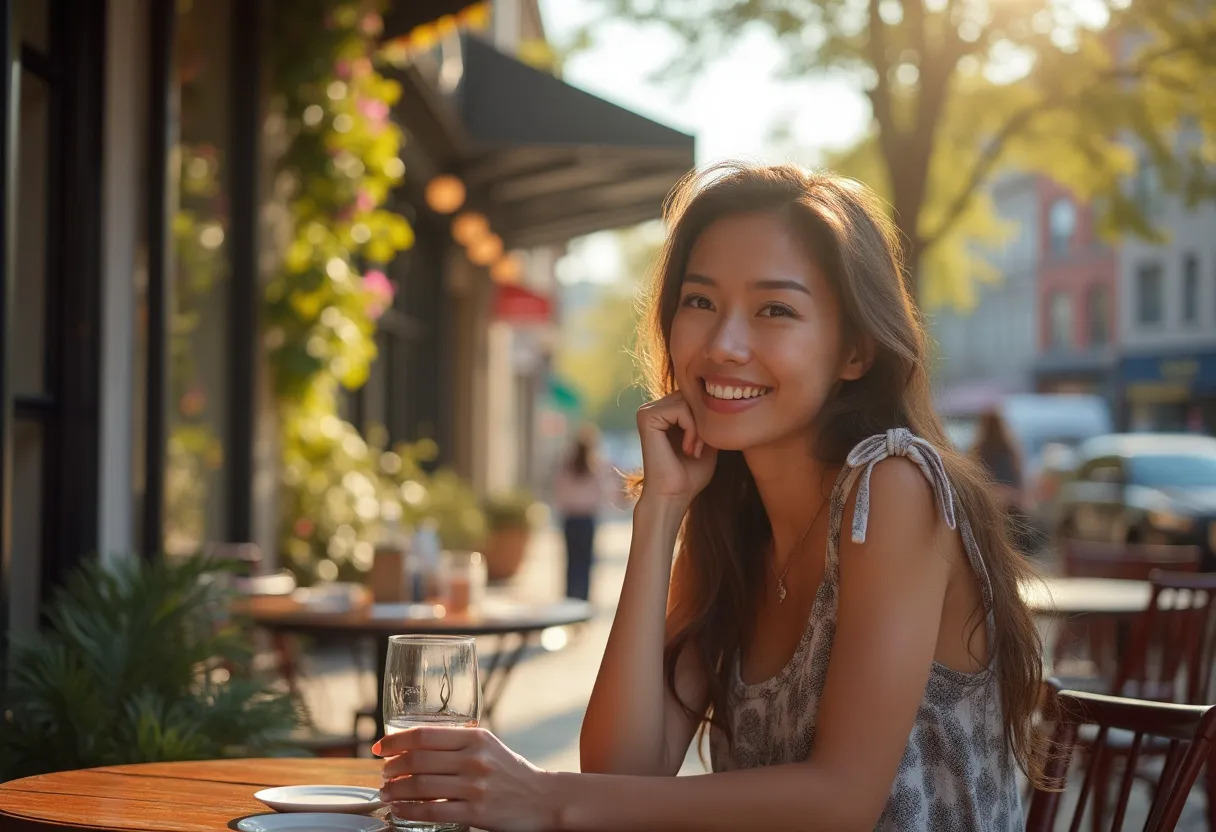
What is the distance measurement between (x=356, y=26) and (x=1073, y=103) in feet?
22.6

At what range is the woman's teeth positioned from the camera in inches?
94.6

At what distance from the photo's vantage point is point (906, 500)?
85.3 inches

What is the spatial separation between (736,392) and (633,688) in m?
0.50

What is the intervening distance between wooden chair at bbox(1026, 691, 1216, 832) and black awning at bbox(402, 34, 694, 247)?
29.0ft

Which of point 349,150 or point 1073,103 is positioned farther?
point 1073,103

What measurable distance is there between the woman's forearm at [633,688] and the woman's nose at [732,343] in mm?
351

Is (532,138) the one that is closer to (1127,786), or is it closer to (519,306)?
(519,306)

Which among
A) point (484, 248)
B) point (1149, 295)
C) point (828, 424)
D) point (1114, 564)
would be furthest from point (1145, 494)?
point (1149, 295)

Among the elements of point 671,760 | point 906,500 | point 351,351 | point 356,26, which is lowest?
point 671,760

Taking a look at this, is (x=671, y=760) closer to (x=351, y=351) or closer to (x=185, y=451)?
(x=185, y=451)

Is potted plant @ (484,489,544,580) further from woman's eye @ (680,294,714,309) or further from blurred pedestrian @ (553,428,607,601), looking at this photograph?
woman's eye @ (680,294,714,309)

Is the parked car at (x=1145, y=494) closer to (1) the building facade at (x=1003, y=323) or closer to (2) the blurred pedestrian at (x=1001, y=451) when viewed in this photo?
(2) the blurred pedestrian at (x=1001, y=451)

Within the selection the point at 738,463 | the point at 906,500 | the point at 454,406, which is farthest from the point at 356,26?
the point at 454,406

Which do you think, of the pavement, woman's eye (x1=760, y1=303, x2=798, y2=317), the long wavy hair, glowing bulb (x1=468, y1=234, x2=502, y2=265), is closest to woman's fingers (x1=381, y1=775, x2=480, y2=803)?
the long wavy hair
